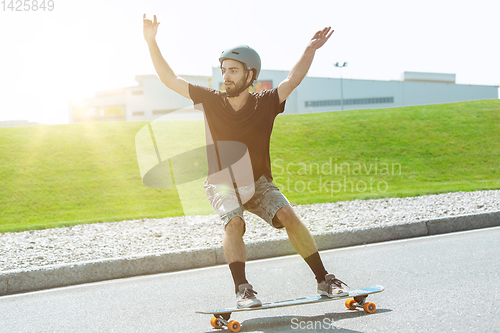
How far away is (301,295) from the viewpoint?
4438 millimetres

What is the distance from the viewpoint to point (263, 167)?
3.71m

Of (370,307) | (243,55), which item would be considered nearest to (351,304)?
(370,307)

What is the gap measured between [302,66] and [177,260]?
3.54 m

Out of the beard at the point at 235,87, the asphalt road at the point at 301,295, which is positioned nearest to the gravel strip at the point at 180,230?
the asphalt road at the point at 301,295

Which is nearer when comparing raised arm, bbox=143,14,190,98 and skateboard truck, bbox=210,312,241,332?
skateboard truck, bbox=210,312,241,332

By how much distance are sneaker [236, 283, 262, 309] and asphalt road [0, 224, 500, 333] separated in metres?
0.34

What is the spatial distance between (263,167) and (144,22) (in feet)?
5.06

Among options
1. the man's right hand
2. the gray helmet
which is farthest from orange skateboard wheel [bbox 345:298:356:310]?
the man's right hand

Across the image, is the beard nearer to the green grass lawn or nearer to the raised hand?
the raised hand

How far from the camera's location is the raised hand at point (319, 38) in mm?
3799

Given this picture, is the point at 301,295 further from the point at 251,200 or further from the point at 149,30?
the point at 149,30

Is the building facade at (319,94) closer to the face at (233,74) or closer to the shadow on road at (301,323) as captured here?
the face at (233,74)

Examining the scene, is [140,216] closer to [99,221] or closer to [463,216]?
[99,221]

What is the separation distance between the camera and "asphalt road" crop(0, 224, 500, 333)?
3.56 m
